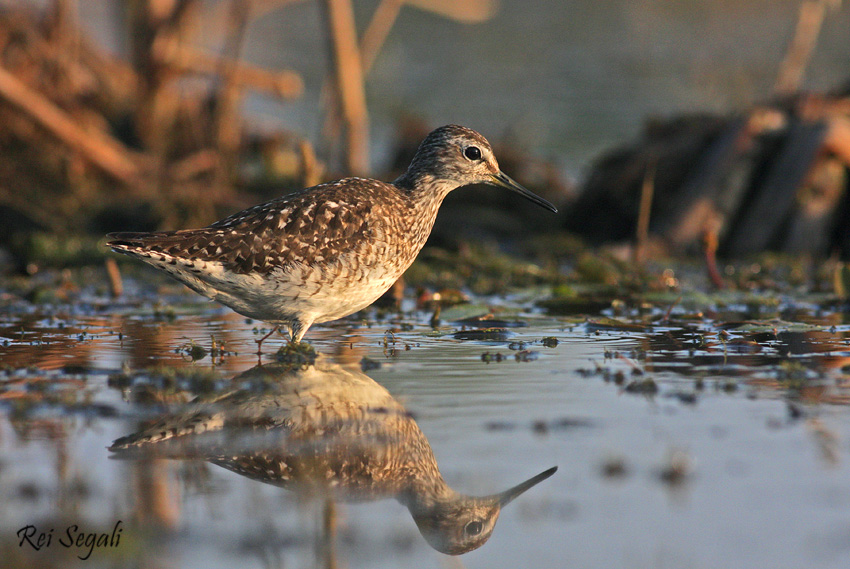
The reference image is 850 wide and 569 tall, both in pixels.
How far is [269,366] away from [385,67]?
788 inches

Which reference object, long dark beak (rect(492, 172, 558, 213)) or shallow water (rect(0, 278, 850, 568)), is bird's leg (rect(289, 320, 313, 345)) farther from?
long dark beak (rect(492, 172, 558, 213))

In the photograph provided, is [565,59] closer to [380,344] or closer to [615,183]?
[615,183]

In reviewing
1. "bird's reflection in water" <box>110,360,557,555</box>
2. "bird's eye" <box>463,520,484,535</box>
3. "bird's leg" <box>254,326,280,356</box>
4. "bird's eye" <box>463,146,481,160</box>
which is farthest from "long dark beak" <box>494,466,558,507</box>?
"bird's eye" <box>463,146,481,160</box>

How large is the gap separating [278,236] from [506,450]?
276cm

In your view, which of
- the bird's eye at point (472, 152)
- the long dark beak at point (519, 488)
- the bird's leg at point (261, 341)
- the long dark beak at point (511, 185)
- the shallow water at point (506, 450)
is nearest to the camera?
the shallow water at point (506, 450)

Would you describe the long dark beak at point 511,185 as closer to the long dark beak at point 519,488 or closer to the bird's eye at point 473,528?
the long dark beak at point 519,488

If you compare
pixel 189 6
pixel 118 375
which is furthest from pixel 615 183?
pixel 118 375

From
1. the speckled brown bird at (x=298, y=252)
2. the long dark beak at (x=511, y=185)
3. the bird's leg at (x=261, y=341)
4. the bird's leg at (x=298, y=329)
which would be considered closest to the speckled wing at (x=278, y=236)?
the speckled brown bird at (x=298, y=252)

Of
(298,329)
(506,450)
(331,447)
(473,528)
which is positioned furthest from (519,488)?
(298,329)

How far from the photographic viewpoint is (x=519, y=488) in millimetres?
4086

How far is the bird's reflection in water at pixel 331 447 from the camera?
4.04 m

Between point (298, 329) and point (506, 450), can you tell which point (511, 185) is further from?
point (506, 450)

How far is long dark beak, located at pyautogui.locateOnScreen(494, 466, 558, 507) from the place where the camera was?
402 cm

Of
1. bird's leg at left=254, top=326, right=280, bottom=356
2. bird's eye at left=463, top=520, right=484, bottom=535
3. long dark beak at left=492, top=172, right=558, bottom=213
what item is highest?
long dark beak at left=492, top=172, right=558, bottom=213
